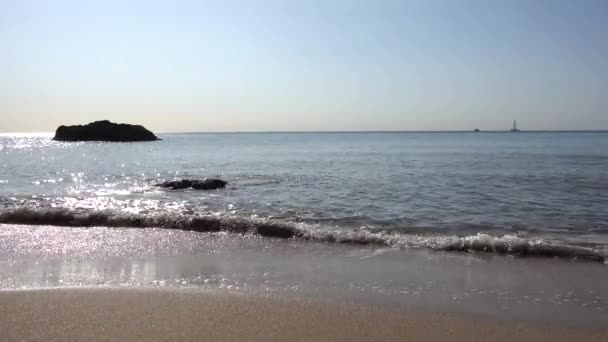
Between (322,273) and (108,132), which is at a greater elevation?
(108,132)

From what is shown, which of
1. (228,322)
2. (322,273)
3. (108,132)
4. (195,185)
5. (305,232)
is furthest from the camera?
(108,132)

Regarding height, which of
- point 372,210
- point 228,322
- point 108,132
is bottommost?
point 372,210

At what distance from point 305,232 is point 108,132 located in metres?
140

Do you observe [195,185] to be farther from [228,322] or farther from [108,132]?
[108,132]

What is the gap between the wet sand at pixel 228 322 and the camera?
5.46 m

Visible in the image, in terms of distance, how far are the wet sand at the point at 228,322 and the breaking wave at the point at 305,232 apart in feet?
15.5

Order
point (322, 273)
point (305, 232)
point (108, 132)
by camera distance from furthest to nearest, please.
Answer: point (108, 132) → point (305, 232) → point (322, 273)

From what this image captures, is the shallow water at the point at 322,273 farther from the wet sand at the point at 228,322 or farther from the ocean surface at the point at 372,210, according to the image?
the ocean surface at the point at 372,210

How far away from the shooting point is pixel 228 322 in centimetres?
587

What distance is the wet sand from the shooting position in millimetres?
5465

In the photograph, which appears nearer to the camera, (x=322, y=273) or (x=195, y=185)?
(x=322, y=273)

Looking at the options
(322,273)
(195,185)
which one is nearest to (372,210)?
(322,273)

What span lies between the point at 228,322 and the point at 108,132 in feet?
477

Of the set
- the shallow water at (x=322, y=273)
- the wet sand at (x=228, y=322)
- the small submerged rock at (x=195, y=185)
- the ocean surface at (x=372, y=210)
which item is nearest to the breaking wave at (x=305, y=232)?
the ocean surface at (x=372, y=210)
